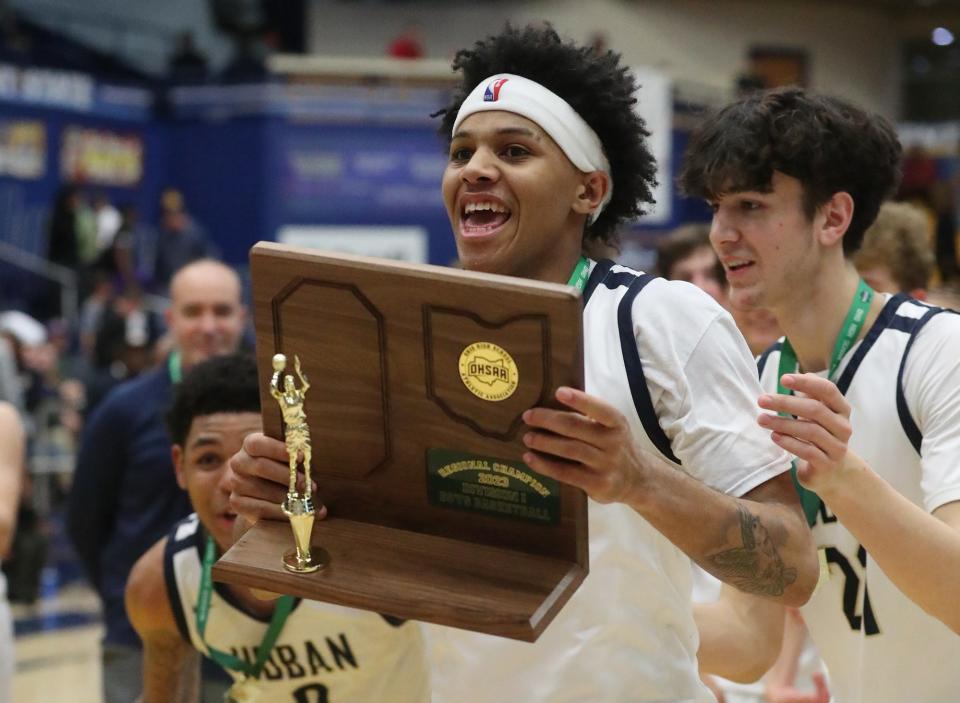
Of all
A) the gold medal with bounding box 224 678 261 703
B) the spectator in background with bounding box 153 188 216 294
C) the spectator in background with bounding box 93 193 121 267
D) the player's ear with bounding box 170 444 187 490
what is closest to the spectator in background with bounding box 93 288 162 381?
the spectator in background with bounding box 153 188 216 294

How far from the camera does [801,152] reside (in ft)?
9.56

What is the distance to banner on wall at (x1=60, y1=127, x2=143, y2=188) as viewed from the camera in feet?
49.7

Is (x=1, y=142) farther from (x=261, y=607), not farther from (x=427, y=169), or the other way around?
(x=261, y=607)

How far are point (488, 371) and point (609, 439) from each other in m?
0.23

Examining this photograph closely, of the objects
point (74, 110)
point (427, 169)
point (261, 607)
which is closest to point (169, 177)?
point (74, 110)

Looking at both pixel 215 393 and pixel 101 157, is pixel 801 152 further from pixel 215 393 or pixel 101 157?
pixel 101 157

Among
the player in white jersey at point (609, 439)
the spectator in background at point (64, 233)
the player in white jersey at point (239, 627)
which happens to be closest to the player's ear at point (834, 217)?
the player in white jersey at point (609, 439)

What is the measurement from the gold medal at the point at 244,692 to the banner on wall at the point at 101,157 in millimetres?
12825

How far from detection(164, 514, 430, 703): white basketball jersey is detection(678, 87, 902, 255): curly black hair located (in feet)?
4.77

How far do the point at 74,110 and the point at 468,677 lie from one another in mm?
14141

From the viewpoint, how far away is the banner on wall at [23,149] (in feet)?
47.6

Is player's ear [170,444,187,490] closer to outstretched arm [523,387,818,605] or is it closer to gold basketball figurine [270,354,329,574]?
gold basketball figurine [270,354,329,574]

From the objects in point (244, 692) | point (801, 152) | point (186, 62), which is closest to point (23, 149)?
point (186, 62)

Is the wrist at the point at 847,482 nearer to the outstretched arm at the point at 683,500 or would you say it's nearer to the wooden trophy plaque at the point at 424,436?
the outstretched arm at the point at 683,500
